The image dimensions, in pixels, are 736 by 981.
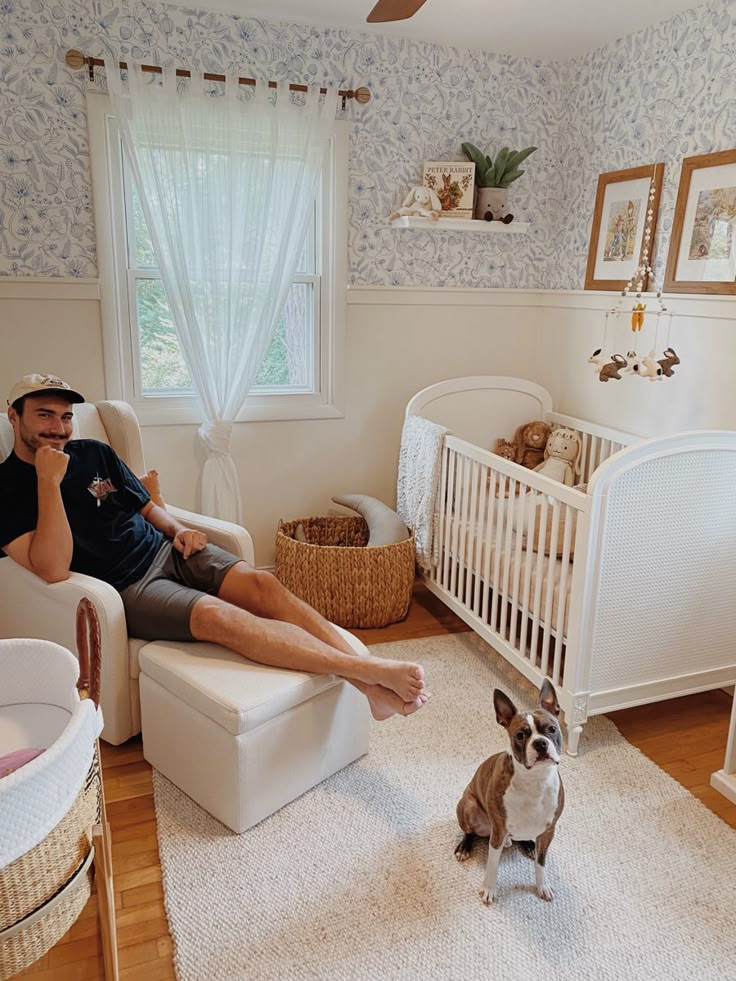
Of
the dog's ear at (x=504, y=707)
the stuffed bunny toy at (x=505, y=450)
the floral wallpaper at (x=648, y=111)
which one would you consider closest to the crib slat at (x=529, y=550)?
the dog's ear at (x=504, y=707)

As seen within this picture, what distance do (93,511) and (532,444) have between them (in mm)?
1970

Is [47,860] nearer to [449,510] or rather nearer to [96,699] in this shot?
[96,699]

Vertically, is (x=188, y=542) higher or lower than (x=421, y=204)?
lower

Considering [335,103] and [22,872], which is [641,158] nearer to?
[335,103]

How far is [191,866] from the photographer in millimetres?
1830

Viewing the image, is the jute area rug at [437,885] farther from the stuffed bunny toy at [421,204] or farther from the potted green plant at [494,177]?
the potted green plant at [494,177]

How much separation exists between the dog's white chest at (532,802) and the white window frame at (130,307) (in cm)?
212

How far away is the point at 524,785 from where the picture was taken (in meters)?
1.66

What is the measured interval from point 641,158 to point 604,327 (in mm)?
680

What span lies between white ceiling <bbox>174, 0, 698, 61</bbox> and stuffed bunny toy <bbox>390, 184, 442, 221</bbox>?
2.00 ft

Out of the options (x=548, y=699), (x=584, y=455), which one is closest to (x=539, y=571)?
(x=548, y=699)

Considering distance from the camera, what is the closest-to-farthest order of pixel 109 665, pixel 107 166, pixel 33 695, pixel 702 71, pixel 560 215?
pixel 33 695 < pixel 109 665 < pixel 702 71 < pixel 107 166 < pixel 560 215

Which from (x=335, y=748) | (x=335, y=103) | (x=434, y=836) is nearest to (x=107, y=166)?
(x=335, y=103)

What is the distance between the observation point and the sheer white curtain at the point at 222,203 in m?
2.88
